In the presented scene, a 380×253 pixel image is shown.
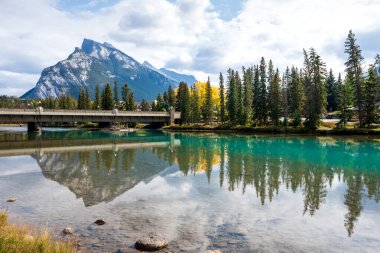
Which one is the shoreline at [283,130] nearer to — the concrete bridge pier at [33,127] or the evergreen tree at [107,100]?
the evergreen tree at [107,100]

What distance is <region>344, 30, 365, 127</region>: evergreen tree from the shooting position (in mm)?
79938

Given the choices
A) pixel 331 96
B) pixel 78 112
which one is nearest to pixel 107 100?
pixel 78 112

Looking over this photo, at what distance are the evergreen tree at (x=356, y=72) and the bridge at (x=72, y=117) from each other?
218 feet

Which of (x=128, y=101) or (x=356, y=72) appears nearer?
(x=356, y=72)

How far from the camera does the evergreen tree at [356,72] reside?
79.9m

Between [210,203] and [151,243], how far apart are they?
759 centimetres

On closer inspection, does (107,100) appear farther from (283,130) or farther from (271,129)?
(283,130)

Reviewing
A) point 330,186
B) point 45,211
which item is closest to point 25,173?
point 45,211

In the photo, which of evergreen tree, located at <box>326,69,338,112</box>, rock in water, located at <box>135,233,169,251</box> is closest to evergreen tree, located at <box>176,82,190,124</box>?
evergreen tree, located at <box>326,69,338,112</box>

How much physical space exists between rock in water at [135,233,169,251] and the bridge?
271 ft

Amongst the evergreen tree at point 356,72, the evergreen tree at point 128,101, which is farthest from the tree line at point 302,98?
the evergreen tree at point 128,101

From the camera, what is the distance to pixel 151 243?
12.5m

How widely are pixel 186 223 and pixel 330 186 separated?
13.9m

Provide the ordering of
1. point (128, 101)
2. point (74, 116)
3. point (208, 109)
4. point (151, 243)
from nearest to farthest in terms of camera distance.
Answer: point (151, 243) < point (74, 116) < point (208, 109) < point (128, 101)
